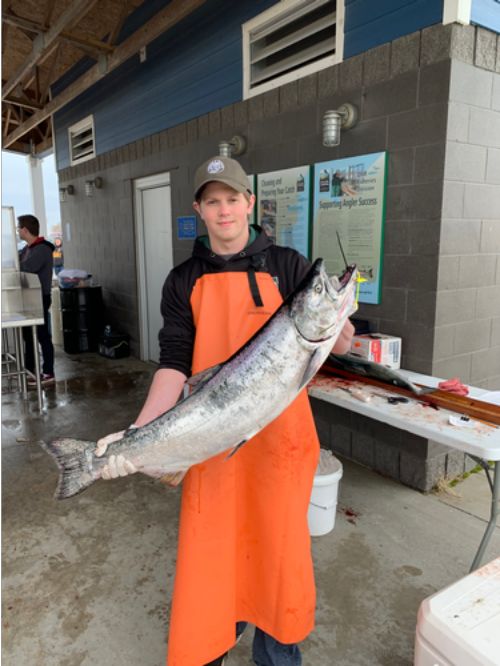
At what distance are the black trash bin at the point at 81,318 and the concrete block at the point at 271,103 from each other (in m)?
4.26

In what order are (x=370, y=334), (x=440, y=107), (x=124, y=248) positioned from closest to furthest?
(x=440, y=107) < (x=370, y=334) < (x=124, y=248)

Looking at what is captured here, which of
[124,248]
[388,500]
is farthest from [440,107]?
[124,248]

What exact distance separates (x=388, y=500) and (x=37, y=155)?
1366 cm

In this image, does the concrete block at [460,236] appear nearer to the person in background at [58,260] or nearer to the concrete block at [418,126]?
the concrete block at [418,126]

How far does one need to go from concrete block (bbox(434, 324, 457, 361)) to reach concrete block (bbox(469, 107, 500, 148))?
122cm

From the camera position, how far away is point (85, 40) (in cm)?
582

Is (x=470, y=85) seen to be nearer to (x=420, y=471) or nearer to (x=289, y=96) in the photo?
(x=289, y=96)

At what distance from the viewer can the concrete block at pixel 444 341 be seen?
3.23 m

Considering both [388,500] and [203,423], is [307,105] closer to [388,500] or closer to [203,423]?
[388,500]

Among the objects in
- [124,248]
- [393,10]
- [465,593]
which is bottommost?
[465,593]

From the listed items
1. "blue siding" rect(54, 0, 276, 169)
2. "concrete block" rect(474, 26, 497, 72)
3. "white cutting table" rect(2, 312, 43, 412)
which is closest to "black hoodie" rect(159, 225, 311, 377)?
"concrete block" rect(474, 26, 497, 72)

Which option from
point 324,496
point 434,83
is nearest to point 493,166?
point 434,83

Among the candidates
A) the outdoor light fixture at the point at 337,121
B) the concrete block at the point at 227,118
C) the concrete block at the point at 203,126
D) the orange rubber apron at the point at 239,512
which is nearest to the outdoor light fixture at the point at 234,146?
the concrete block at the point at 227,118

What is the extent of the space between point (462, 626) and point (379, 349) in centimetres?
217
